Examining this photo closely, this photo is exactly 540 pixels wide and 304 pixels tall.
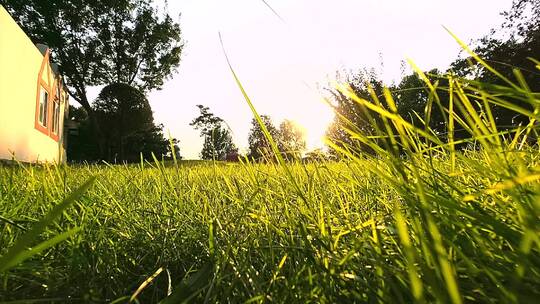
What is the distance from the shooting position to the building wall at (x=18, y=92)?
8.89m

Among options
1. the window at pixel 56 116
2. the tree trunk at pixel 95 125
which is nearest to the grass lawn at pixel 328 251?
the window at pixel 56 116

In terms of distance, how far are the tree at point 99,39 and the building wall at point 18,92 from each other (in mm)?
13026

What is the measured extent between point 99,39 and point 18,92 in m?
17.3

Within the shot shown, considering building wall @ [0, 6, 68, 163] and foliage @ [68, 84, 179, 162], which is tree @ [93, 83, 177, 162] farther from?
building wall @ [0, 6, 68, 163]

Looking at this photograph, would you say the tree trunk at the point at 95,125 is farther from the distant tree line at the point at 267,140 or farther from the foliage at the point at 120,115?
the distant tree line at the point at 267,140

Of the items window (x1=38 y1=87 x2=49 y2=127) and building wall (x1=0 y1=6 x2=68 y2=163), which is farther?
window (x1=38 y1=87 x2=49 y2=127)

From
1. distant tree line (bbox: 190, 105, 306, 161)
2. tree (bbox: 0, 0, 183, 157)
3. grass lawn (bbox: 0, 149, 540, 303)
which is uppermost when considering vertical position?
tree (bbox: 0, 0, 183, 157)

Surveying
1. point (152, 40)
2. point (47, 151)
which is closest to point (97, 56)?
point (152, 40)

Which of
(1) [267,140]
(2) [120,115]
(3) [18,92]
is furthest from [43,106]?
(1) [267,140]

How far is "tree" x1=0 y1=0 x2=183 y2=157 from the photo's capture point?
80.6ft

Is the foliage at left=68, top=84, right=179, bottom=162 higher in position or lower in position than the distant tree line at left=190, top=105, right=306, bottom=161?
higher

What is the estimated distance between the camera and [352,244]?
0.84m

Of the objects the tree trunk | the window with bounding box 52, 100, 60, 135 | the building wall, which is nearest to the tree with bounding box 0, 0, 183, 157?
the tree trunk

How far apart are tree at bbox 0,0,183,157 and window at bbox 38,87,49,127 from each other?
1060cm
